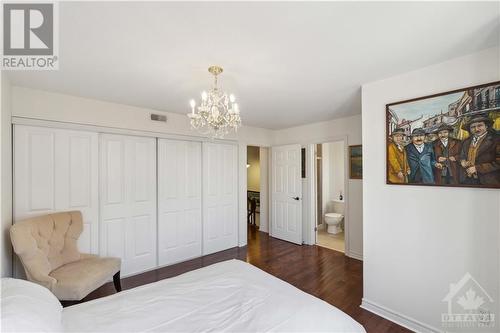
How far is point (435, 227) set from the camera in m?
1.97

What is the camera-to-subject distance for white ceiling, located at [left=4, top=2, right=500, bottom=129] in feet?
4.36

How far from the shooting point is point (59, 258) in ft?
7.79

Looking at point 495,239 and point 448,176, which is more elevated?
point 448,176

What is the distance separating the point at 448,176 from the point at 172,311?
2.37 metres

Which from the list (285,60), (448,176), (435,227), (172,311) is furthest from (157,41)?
(435,227)

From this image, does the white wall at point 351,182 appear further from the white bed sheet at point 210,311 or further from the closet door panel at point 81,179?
the closet door panel at point 81,179

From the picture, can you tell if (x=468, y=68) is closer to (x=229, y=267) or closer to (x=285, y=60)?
(x=285, y=60)

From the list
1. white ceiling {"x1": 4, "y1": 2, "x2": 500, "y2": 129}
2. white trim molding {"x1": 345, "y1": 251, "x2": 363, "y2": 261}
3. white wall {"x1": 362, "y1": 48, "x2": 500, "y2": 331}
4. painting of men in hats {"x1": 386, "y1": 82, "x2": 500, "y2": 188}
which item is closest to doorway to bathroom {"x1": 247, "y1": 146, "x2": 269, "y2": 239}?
white trim molding {"x1": 345, "y1": 251, "x2": 363, "y2": 261}

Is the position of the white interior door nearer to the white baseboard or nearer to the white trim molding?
the white trim molding

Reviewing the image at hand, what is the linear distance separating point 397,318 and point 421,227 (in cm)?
93

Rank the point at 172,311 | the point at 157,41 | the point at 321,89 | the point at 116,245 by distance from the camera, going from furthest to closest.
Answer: the point at 116,245 < the point at 321,89 < the point at 157,41 < the point at 172,311

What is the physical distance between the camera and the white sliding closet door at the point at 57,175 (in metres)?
2.48

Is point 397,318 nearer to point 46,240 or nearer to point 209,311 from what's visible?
point 209,311

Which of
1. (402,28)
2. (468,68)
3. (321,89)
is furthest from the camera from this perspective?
(321,89)
